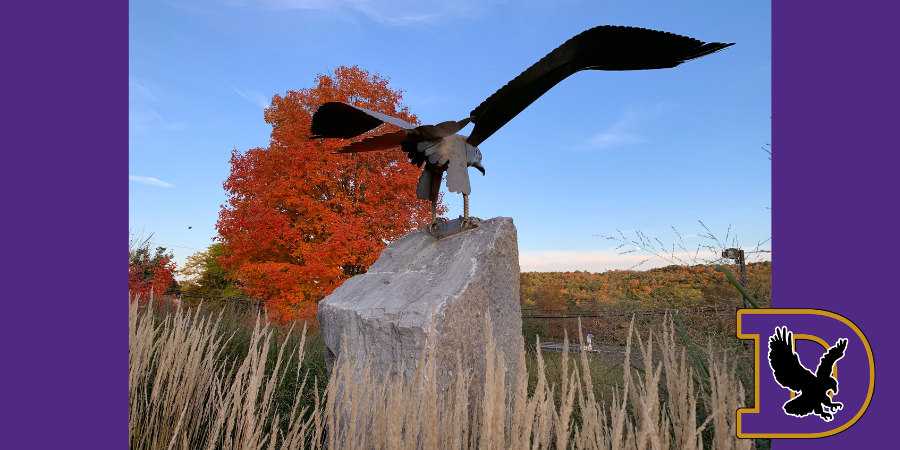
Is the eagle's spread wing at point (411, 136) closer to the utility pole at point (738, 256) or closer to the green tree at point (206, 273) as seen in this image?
the utility pole at point (738, 256)

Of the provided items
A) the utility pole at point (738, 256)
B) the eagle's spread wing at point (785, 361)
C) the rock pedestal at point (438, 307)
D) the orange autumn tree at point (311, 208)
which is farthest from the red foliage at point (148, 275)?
the eagle's spread wing at point (785, 361)

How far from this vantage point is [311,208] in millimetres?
6641

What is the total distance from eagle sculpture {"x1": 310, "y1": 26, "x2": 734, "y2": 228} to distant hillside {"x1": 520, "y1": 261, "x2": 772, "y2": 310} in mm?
1325

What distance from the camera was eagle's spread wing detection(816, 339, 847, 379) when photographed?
1187 mm

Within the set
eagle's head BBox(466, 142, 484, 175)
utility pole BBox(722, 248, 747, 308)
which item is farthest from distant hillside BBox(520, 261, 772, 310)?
eagle's head BBox(466, 142, 484, 175)

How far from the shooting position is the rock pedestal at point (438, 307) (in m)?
2.57

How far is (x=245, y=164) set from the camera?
24.7ft

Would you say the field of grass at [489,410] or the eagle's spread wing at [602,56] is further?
the eagle's spread wing at [602,56]

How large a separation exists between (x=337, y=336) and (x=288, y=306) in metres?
3.57

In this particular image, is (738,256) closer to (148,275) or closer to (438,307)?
(438,307)

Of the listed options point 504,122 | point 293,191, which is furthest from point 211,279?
point 504,122

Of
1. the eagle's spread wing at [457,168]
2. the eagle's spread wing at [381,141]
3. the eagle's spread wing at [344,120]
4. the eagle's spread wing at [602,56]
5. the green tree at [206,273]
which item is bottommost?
the green tree at [206,273]

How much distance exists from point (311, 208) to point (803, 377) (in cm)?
615

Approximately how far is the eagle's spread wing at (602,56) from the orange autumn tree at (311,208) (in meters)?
3.85
